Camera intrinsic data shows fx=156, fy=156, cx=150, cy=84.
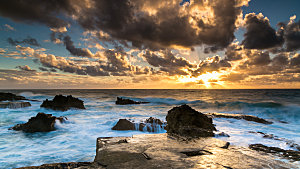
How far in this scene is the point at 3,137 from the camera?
24.9 feet

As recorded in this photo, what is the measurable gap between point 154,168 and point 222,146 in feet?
5.80

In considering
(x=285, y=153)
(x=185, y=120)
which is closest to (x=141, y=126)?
(x=185, y=120)

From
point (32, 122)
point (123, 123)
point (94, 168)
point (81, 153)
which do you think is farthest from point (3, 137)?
point (94, 168)

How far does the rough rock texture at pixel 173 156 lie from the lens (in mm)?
2207

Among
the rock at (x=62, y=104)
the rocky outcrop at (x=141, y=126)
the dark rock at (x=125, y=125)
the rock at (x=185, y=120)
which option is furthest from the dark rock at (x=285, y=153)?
the rock at (x=62, y=104)

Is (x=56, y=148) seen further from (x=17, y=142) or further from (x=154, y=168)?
(x=154, y=168)

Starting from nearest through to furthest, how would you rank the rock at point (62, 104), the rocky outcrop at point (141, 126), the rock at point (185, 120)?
the rock at point (185, 120) < the rocky outcrop at point (141, 126) < the rock at point (62, 104)

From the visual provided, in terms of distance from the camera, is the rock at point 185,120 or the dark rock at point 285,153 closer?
the dark rock at point 285,153

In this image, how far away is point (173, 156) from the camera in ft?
8.18

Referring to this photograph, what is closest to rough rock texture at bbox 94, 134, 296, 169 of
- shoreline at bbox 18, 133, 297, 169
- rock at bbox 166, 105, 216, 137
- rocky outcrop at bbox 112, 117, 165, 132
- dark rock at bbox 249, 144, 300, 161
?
shoreline at bbox 18, 133, 297, 169

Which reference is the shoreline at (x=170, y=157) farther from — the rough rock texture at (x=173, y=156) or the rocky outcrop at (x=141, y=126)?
the rocky outcrop at (x=141, y=126)

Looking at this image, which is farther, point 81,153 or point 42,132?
point 42,132

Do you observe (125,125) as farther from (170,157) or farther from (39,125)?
(170,157)

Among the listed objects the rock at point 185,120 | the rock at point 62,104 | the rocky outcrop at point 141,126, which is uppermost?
the rock at point 185,120
